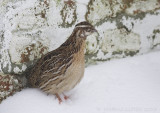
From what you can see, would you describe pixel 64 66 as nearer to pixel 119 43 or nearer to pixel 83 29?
pixel 83 29

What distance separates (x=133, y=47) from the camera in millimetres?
3914

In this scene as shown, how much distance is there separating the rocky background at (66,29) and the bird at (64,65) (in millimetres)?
234

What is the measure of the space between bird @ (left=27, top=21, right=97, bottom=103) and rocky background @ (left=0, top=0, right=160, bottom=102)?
0.77 ft

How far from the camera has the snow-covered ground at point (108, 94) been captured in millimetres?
3031

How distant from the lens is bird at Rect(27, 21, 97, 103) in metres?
3.05

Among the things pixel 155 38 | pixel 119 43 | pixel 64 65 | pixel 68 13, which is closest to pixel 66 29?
pixel 68 13

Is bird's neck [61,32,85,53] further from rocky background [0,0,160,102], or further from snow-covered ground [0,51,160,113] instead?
snow-covered ground [0,51,160,113]

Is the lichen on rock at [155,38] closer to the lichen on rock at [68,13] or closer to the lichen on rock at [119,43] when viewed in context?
the lichen on rock at [119,43]

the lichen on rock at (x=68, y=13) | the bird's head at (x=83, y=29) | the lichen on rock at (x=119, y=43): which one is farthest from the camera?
the lichen on rock at (x=119, y=43)

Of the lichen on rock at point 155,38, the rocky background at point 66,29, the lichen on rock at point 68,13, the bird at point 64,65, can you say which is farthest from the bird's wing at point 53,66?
the lichen on rock at point 155,38

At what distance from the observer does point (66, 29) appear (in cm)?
340

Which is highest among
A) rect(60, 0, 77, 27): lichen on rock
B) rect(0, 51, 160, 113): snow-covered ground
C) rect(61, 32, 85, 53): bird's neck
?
rect(60, 0, 77, 27): lichen on rock

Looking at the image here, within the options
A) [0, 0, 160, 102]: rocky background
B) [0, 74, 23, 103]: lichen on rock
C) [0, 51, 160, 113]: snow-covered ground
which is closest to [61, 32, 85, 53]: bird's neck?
[0, 0, 160, 102]: rocky background

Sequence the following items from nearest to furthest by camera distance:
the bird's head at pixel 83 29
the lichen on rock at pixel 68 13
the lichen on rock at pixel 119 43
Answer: the bird's head at pixel 83 29 < the lichen on rock at pixel 68 13 < the lichen on rock at pixel 119 43
